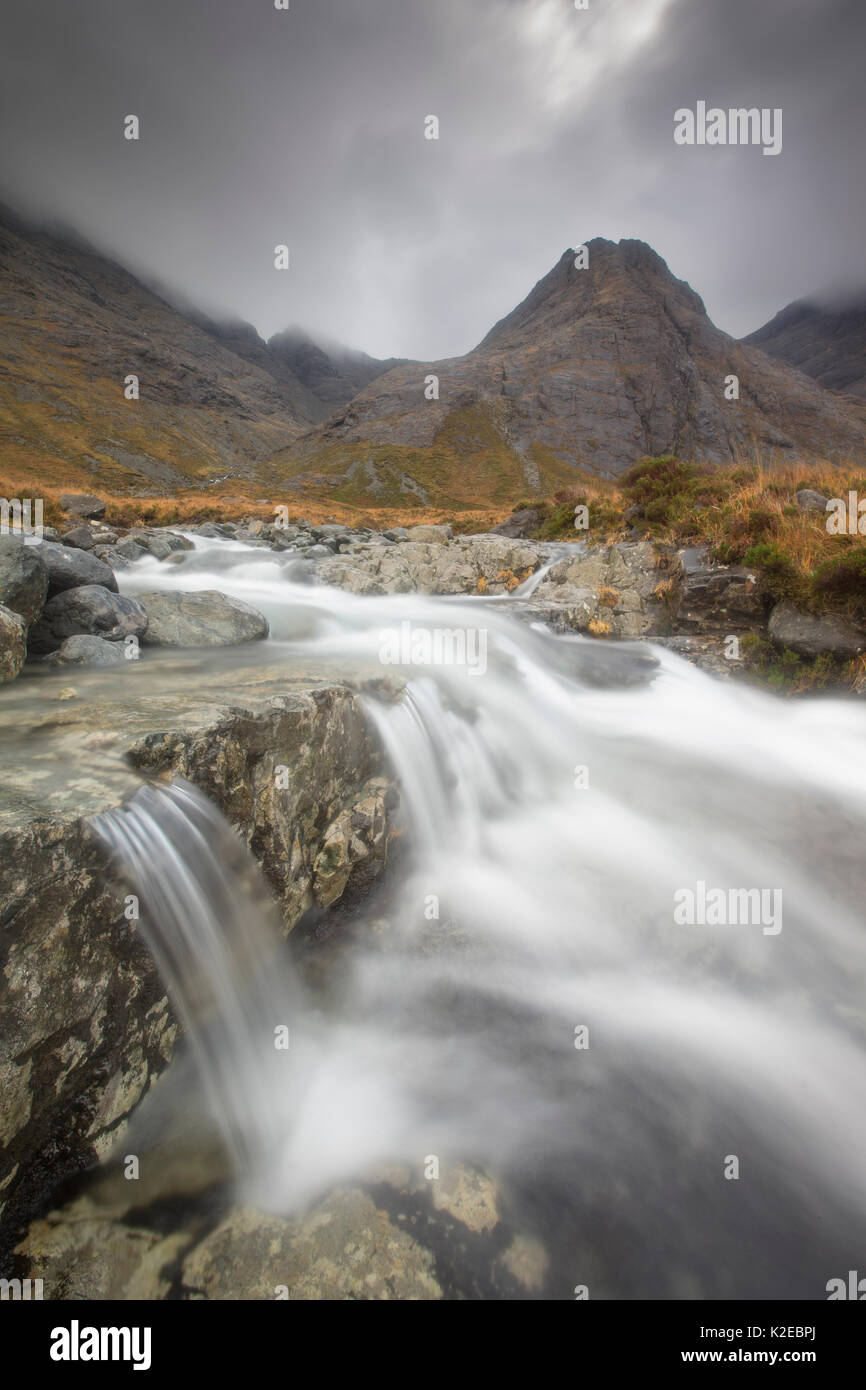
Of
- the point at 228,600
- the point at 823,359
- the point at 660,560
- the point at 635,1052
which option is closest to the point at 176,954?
the point at 635,1052

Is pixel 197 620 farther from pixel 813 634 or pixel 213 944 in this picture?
pixel 813 634

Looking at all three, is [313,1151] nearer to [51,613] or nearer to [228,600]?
[51,613]

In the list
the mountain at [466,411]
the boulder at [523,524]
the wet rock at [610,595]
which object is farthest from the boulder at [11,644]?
the mountain at [466,411]

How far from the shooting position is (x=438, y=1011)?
334cm

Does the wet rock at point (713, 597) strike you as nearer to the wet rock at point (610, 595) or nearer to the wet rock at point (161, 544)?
the wet rock at point (610, 595)

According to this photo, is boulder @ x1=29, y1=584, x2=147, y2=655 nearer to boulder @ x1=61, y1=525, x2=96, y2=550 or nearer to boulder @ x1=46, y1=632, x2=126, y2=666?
boulder @ x1=46, y1=632, x2=126, y2=666

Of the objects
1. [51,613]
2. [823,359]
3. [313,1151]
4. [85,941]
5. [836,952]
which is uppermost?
[823,359]

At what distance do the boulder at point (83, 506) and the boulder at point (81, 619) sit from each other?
807 inches

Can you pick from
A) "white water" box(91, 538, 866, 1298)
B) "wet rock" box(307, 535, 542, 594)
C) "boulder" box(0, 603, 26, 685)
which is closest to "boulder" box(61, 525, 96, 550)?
"wet rock" box(307, 535, 542, 594)

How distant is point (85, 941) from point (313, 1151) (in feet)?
5.01

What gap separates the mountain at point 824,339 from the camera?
126 m

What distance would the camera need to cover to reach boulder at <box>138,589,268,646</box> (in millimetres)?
6547

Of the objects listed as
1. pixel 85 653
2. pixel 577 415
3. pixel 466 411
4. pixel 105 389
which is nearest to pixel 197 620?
pixel 85 653

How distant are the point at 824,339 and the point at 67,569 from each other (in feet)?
682
